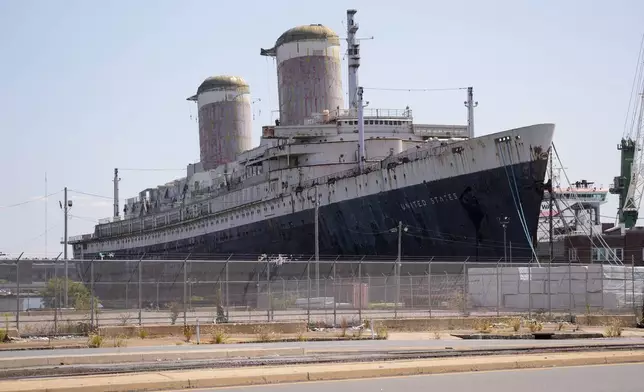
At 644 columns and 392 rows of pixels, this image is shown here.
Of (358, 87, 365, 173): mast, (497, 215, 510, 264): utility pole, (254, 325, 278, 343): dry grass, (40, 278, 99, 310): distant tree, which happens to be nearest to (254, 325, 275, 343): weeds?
(254, 325, 278, 343): dry grass

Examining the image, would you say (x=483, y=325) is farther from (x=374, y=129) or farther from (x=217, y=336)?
(x=374, y=129)

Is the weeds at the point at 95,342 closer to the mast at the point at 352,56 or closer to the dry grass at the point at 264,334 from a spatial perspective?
the dry grass at the point at 264,334

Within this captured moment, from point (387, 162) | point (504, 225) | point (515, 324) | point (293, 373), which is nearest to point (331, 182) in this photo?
point (387, 162)

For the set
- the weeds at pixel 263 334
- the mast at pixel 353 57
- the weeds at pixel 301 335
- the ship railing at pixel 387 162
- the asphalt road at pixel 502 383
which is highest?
the mast at pixel 353 57

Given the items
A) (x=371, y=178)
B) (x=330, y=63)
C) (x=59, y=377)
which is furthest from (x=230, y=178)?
(x=59, y=377)

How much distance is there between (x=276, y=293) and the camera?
3488cm

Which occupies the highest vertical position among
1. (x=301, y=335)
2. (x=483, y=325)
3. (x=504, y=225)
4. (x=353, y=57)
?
(x=353, y=57)

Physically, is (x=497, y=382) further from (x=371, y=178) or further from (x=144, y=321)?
(x=371, y=178)

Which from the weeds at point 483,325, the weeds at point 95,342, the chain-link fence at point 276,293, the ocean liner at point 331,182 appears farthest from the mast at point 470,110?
the weeds at point 95,342

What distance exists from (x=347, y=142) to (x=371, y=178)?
36.2 feet

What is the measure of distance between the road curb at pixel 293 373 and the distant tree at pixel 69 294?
13.7m

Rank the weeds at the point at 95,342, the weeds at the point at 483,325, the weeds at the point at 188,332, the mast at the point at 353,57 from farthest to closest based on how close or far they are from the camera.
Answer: the mast at the point at 353,57, the weeds at the point at 483,325, the weeds at the point at 188,332, the weeds at the point at 95,342

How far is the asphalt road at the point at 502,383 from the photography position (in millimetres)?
13469

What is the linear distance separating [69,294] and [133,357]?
13739 millimetres
